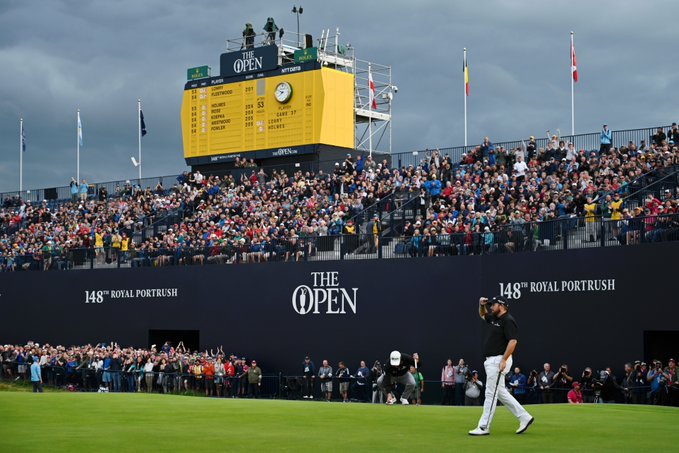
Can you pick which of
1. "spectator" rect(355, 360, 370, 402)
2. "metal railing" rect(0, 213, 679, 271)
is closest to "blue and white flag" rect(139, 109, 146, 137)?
"metal railing" rect(0, 213, 679, 271)

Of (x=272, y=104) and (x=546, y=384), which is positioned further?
(x=272, y=104)

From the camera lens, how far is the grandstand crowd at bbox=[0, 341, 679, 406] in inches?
1165

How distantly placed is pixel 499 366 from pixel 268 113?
38.4 m

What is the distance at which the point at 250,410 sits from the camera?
19328mm

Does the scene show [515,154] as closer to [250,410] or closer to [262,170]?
[262,170]

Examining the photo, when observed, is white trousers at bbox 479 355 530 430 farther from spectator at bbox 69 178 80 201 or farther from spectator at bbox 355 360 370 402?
spectator at bbox 69 178 80 201

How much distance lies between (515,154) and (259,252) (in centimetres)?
1096

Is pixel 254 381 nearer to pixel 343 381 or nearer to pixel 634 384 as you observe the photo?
pixel 343 381

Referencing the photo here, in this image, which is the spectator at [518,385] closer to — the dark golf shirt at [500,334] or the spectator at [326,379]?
the spectator at [326,379]

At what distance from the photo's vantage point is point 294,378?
1500 inches

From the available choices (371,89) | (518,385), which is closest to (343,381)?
(518,385)

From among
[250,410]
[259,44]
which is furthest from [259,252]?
[250,410]

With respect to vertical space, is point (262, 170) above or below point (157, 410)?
above

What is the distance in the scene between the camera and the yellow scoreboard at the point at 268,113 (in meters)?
50.6
